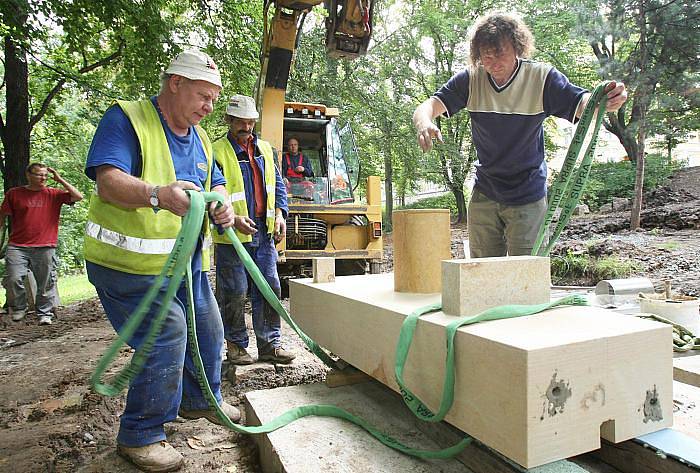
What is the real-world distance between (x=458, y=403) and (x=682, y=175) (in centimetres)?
1474

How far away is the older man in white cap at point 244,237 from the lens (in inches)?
137

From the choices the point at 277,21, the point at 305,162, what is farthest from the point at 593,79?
the point at 277,21

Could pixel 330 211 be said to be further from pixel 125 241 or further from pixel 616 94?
pixel 616 94

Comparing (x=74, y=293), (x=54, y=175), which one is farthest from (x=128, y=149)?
(x=74, y=293)

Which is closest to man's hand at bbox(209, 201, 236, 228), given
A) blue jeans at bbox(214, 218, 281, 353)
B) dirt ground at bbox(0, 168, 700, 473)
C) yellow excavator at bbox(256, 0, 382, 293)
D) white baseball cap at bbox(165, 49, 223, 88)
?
white baseball cap at bbox(165, 49, 223, 88)

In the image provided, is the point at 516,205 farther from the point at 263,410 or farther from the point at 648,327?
the point at 263,410

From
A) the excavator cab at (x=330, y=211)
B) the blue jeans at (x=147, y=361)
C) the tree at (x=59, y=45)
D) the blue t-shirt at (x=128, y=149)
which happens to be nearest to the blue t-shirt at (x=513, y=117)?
the blue t-shirt at (x=128, y=149)

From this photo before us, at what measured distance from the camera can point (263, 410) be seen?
215 cm

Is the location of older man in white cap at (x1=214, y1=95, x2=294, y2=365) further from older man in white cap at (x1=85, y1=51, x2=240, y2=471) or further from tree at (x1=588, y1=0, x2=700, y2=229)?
tree at (x1=588, y1=0, x2=700, y2=229)

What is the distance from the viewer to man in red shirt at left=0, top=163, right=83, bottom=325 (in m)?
5.94

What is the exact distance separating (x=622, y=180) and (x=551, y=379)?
1431cm

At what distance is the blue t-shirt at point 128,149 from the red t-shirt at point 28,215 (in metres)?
4.68

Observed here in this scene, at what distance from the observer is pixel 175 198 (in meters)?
1.77

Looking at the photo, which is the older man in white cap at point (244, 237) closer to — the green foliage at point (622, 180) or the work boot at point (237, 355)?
the work boot at point (237, 355)
